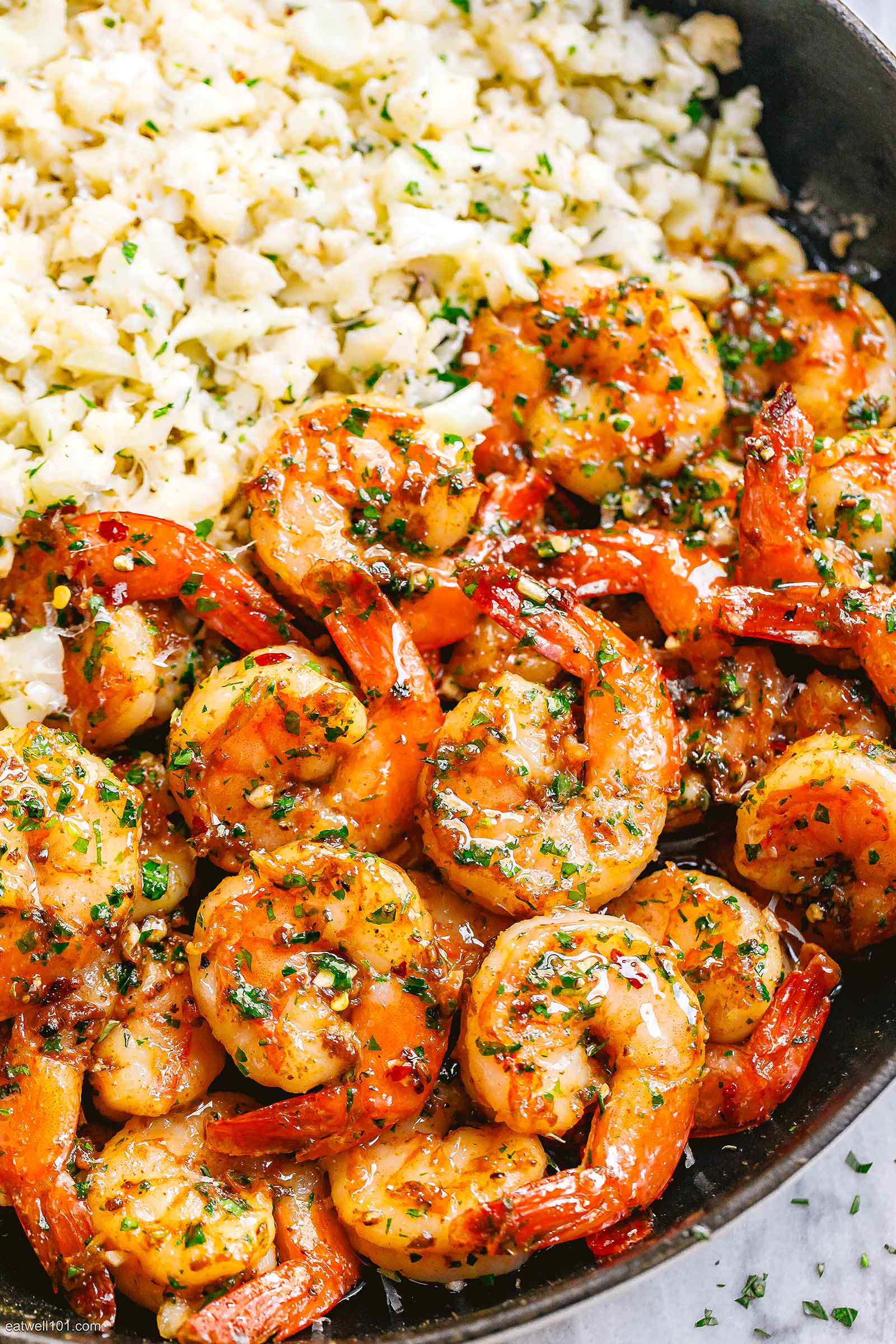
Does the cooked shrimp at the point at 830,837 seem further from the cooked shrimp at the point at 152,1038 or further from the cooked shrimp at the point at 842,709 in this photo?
the cooked shrimp at the point at 152,1038

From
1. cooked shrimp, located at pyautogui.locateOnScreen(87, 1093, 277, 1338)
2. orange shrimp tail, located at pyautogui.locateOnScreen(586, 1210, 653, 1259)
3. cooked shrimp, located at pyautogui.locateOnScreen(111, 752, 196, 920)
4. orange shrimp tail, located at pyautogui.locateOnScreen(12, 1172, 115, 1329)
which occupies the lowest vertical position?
orange shrimp tail, located at pyautogui.locateOnScreen(12, 1172, 115, 1329)

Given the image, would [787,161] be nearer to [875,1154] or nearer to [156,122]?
[156,122]

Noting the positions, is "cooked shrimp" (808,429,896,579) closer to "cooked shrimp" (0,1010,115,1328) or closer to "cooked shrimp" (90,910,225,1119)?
"cooked shrimp" (90,910,225,1119)

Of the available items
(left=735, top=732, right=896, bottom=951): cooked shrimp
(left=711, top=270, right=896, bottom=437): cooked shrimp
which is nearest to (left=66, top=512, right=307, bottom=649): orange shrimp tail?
(left=735, top=732, right=896, bottom=951): cooked shrimp

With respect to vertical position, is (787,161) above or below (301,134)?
above

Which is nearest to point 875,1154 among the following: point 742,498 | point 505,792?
point 505,792

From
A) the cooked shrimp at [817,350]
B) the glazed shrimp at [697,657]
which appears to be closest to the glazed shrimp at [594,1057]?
the glazed shrimp at [697,657]

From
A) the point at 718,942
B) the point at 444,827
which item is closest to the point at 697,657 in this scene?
the point at 718,942
